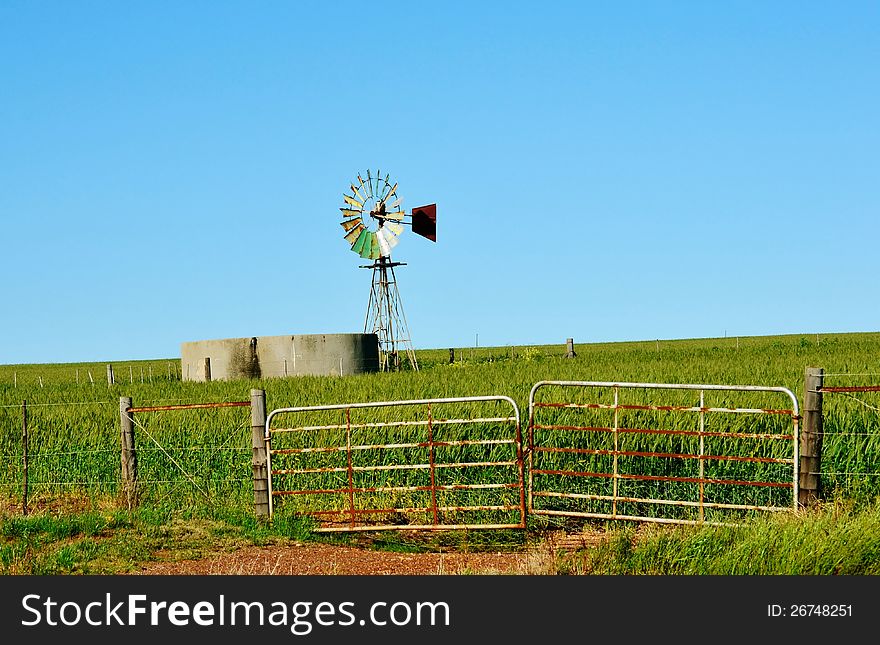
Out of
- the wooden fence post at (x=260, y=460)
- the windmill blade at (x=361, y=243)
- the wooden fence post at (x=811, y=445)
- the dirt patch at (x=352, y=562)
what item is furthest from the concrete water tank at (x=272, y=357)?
the wooden fence post at (x=811, y=445)

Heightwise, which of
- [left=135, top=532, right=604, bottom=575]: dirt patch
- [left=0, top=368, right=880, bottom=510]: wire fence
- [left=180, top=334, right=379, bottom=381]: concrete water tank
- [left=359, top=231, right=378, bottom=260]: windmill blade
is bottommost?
[left=135, top=532, right=604, bottom=575]: dirt patch

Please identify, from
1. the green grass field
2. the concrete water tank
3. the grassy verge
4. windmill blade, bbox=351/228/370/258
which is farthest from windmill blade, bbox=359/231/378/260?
the grassy verge

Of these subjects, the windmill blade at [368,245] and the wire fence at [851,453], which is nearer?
the wire fence at [851,453]

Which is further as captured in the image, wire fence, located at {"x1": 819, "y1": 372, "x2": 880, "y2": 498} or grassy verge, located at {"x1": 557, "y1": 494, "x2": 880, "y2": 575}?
wire fence, located at {"x1": 819, "y1": 372, "x2": 880, "y2": 498}

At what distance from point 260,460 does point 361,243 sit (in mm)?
Result: 29334

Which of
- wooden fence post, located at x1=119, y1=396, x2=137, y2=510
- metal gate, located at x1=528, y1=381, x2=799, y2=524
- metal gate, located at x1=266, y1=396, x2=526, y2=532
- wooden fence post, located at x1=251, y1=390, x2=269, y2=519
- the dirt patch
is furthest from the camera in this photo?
wooden fence post, located at x1=119, y1=396, x2=137, y2=510

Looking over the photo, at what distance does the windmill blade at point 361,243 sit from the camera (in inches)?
1599

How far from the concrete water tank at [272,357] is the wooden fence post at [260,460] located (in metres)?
24.7

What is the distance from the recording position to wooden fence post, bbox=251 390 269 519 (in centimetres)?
1184

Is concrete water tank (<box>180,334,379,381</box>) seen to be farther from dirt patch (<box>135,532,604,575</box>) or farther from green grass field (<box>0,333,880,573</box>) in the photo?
dirt patch (<box>135,532,604,575</box>)

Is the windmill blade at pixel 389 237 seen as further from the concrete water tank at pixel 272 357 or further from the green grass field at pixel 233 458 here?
the green grass field at pixel 233 458

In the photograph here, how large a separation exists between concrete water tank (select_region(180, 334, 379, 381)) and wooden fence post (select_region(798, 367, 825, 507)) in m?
26.9

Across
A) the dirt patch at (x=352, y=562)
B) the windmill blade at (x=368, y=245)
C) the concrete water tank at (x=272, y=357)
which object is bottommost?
the dirt patch at (x=352, y=562)
